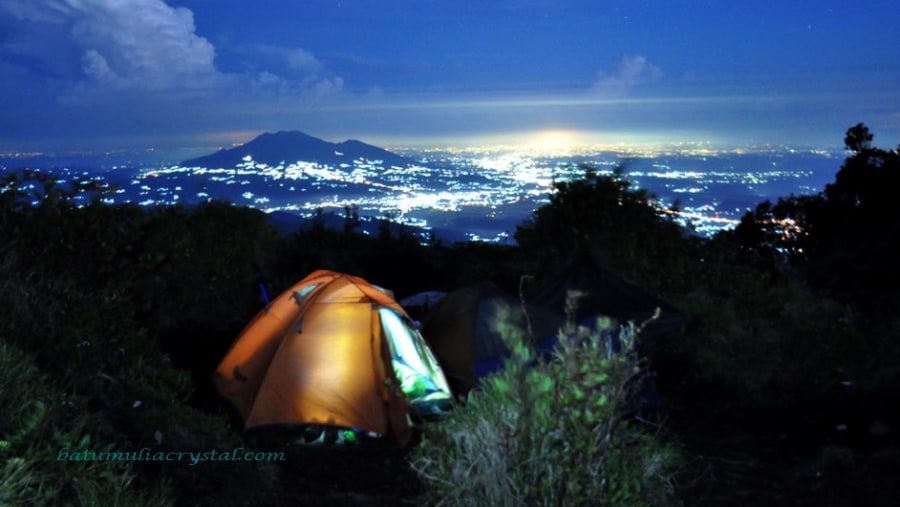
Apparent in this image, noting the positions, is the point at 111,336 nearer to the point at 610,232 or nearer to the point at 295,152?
the point at 610,232

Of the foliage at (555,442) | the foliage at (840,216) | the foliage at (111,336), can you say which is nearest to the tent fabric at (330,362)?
the foliage at (111,336)

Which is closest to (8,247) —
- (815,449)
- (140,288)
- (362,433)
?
(140,288)

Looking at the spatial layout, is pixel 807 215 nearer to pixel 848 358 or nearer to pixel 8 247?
pixel 848 358

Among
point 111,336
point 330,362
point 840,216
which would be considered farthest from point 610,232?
point 840,216

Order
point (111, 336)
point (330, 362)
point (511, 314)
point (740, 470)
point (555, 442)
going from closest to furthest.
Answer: point (555, 442) < point (740, 470) < point (111, 336) < point (330, 362) < point (511, 314)

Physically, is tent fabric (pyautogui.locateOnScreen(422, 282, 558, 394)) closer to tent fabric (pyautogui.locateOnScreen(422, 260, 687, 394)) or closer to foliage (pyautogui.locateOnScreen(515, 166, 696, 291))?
tent fabric (pyautogui.locateOnScreen(422, 260, 687, 394))

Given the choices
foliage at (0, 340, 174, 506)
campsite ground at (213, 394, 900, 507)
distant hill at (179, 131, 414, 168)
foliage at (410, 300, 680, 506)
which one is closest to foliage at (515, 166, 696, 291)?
campsite ground at (213, 394, 900, 507)
